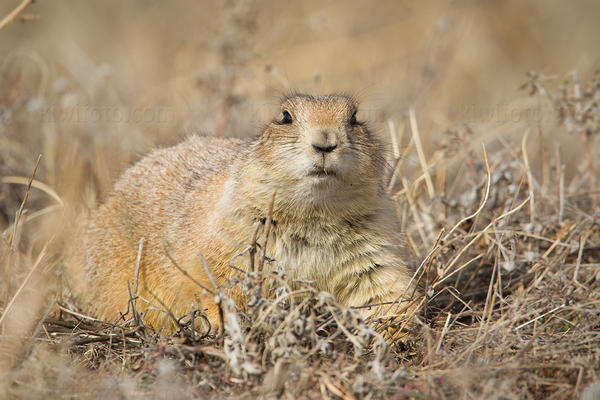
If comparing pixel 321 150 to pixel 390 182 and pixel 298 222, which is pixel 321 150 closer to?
pixel 298 222

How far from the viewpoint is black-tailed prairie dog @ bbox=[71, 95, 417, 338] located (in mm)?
3607

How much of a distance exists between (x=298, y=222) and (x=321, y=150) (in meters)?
0.56

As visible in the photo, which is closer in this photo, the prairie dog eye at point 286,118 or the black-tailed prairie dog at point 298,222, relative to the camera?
the black-tailed prairie dog at point 298,222

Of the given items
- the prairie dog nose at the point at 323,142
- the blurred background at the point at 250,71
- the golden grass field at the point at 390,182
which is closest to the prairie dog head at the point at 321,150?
the prairie dog nose at the point at 323,142

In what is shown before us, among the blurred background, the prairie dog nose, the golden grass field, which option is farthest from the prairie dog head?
the blurred background

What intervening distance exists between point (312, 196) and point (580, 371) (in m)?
1.73

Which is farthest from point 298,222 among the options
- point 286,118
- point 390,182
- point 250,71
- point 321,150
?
point 250,71

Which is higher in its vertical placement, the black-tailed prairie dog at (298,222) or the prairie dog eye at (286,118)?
the prairie dog eye at (286,118)

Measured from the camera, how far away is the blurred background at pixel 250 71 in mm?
6426

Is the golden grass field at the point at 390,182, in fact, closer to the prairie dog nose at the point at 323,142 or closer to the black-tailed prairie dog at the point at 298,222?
the black-tailed prairie dog at the point at 298,222

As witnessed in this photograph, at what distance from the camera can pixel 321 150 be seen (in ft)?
11.3

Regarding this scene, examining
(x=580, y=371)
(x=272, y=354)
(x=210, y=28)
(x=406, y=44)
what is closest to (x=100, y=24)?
(x=210, y=28)

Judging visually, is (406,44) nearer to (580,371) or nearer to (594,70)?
(594,70)

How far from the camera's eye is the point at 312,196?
362 centimetres
